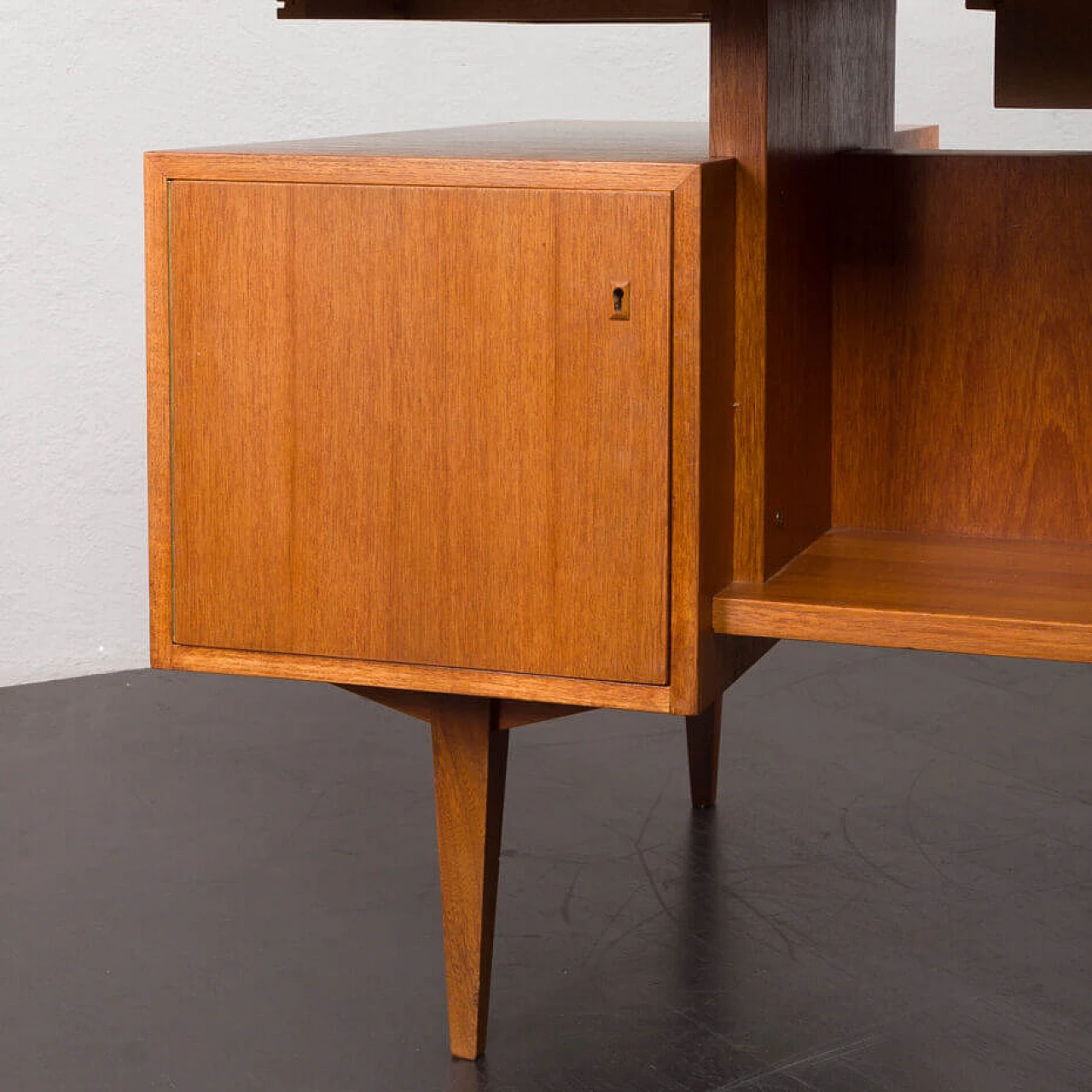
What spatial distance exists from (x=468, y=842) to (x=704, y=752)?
2.29 ft

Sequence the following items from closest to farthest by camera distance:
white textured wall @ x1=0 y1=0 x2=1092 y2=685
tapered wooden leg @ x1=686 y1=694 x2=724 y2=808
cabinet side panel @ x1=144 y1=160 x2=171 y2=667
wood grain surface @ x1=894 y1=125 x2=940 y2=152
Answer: cabinet side panel @ x1=144 y1=160 x2=171 y2=667 → wood grain surface @ x1=894 y1=125 x2=940 y2=152 → tapered wooden leg @ x1=686 y1=694 x2=724 y2=808 → white textured wall @ x1=0 y1=0 x2=1092 y2=685

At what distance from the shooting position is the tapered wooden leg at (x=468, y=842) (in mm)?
1521

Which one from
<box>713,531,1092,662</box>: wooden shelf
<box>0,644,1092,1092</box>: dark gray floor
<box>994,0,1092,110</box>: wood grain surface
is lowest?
<box>0,644,1092,1092</box>: dark gray floor

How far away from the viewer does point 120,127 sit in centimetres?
291

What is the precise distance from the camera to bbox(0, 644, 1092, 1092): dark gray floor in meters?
1.63

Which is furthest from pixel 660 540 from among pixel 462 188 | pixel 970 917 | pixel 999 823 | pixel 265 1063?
pixel 999 823

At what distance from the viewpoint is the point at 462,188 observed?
4.41 feet

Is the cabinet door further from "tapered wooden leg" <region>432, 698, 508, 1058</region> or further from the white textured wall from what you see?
the white textured wall

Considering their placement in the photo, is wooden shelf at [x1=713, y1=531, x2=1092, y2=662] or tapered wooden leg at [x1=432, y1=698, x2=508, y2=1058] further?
tapered wooden leg at [x1=432, y1=698, x2=508, y2=1058]

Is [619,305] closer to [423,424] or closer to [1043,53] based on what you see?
[423,424]

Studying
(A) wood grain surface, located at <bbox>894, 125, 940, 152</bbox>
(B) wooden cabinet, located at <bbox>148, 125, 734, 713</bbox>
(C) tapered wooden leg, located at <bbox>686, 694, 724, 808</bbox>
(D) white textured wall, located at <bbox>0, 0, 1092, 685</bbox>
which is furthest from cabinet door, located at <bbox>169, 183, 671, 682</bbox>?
(D) white textured wall, located at <bbox>0, 0, 1092, 685</bbox>

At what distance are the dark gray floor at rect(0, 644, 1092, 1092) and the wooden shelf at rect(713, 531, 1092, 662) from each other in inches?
17.5

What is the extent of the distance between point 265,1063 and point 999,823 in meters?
0.98

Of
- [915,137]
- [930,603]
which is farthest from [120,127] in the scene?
[930,603]
